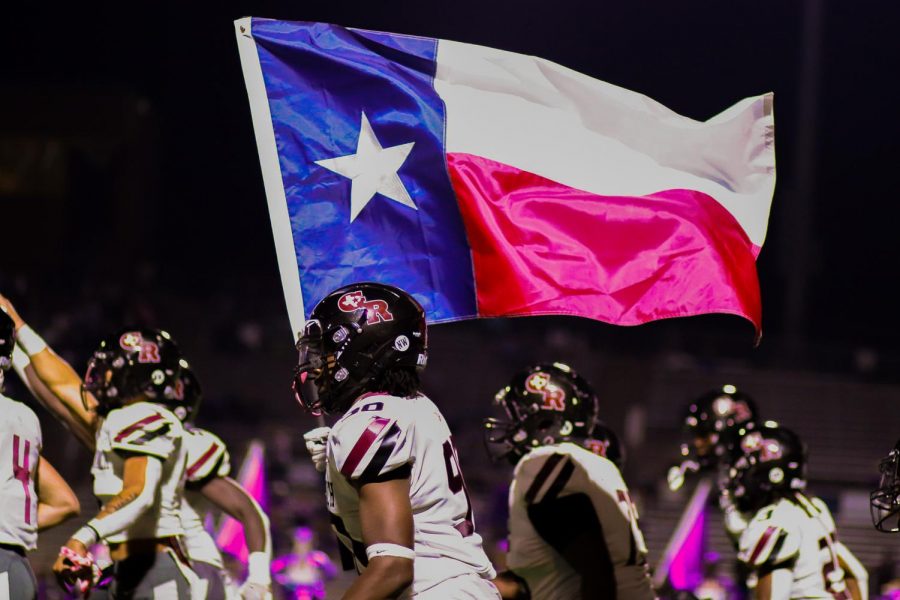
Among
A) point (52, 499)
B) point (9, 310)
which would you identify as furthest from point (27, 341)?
point (52, 499)

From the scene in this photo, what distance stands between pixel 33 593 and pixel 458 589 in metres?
1.83

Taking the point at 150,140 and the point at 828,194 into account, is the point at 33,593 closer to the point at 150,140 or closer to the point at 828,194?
the point at 150,140

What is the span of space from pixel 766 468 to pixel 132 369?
9.39 feet

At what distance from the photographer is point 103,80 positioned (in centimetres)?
2669

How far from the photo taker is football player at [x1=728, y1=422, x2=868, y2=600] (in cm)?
565

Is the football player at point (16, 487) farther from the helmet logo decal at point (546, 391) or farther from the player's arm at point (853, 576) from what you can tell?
the player's arm at point (853, 576)

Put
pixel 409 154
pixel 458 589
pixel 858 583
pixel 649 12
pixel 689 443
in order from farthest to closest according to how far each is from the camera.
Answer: pixel 649 12 < pixel 689 443 < pixel 858 583 < pixel 409 154 < pixel 458 589

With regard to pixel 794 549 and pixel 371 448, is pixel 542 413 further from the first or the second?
pixel 371 448

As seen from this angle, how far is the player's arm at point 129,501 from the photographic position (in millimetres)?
4723

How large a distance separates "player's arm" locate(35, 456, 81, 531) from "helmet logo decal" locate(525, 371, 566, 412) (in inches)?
74.3

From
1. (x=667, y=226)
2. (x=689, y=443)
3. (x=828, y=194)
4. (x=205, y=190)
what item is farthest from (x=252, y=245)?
(x=667, y=226)

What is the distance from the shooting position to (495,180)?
521 centimetres

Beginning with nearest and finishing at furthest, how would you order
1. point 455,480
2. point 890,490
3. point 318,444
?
point 455,480, point 318,444, point 890,490

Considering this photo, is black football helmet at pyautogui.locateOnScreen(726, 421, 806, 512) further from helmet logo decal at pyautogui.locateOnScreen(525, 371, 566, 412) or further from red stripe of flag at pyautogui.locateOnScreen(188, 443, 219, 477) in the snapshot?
red stripe of flag at pyautogui.locateOnScreen(188, 443, 219, 477)
